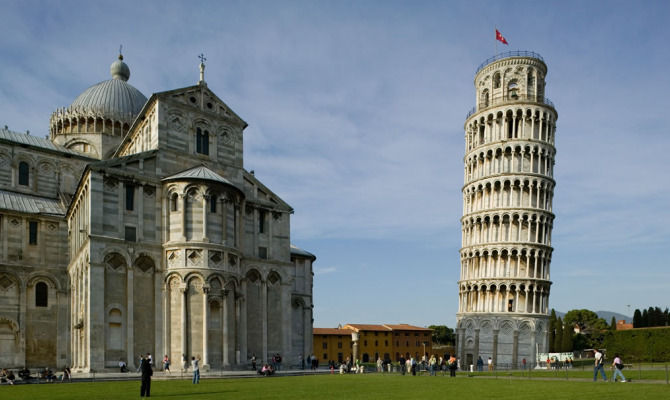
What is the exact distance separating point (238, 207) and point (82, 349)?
527 inches

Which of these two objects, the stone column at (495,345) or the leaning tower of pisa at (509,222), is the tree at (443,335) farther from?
the stone column at (495,345)

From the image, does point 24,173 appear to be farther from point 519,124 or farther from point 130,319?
point 519,124

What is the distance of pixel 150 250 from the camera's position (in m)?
36.8

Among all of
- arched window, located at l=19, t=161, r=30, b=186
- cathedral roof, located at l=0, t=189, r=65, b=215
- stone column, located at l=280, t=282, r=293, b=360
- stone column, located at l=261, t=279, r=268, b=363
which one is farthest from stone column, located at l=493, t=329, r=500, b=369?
arched window, located at l=19, t=161, r=30, b=186

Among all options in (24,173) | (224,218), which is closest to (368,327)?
(24,173)

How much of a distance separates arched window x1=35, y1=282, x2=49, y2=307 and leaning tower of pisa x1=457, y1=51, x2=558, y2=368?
44562 mm

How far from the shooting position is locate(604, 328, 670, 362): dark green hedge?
63969mm

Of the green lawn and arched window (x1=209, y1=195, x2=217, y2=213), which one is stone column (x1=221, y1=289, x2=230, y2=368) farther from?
the green lawn

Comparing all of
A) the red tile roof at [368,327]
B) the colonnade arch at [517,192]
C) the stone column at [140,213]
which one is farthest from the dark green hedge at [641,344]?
the stone column at [140,213]

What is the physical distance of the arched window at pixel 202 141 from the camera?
41250 mm

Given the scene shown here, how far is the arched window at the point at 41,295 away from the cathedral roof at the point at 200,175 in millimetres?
13510

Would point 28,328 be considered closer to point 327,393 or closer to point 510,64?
point 327,393

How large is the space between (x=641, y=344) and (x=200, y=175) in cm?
5566

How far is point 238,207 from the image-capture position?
40.9m
